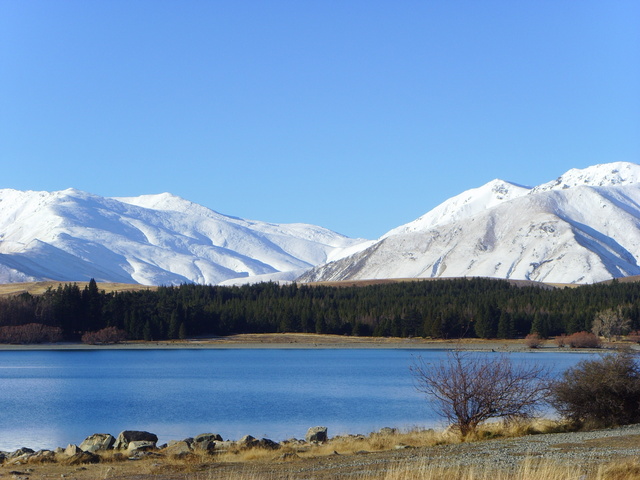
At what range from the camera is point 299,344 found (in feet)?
422

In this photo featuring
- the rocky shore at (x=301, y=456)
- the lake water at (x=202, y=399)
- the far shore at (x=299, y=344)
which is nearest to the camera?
the rocky shore at (x=301, y=456)

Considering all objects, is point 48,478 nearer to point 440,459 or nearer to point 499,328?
point 440,459

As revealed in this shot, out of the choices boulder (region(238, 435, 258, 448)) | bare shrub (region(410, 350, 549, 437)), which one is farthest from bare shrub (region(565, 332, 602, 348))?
boulder (region(238, 435, 258, 448))

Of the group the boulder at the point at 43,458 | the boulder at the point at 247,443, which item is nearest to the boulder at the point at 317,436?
the boulder at the point at 247,443

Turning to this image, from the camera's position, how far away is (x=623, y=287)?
160250 millimetres

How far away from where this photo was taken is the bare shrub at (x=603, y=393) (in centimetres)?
2789

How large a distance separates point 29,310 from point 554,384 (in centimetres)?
11359

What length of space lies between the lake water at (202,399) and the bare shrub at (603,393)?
9.53 m

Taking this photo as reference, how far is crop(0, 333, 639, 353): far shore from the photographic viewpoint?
118125 mm

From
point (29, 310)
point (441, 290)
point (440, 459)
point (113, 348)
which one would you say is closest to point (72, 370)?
point (113, 348)

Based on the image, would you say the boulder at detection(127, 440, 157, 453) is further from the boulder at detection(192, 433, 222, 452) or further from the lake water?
the lake water

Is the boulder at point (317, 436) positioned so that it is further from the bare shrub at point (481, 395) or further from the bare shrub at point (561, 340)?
the bare shrub at point (561, 340)

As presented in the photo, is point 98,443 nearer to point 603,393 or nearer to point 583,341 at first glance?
point 603,393

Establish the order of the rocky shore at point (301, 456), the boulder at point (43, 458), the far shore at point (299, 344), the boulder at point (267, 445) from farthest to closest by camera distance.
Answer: the far shore at point (299, 344) → the boulder at point (267, 445) → the boulder at point (43, 458) → the rocky shore at point (301, 456)
